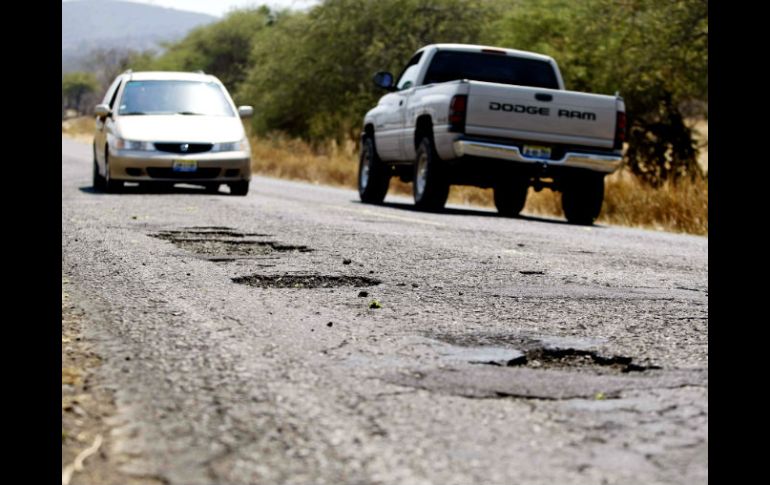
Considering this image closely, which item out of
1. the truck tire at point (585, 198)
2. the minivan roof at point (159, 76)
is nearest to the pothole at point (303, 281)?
the truck tire at point (585, 198)

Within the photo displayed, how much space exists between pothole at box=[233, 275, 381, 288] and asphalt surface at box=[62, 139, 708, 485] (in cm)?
3

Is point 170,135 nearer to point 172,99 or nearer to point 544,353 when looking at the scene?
point 172,99

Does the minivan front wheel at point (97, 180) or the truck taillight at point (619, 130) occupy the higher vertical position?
the truck taillight at point (619, 130)

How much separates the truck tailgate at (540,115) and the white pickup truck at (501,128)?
0.01 m

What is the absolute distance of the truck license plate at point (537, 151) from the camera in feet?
43.2

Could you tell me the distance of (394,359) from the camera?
168 inches

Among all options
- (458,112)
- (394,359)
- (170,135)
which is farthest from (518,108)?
(394,359)

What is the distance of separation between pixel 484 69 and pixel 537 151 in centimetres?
166

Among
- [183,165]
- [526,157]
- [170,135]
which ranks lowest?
[183,165]

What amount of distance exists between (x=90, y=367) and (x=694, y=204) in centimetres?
1136

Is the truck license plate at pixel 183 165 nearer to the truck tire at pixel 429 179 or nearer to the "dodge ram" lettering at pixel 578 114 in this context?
the truck tire at pixel 429 179

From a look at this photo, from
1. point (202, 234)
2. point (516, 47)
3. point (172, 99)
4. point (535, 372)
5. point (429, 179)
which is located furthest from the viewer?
point (516, 47)

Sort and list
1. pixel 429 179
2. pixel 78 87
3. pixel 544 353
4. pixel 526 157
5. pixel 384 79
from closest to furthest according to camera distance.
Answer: pixel 544 353 → pixel 526 157 → pixel 429 179 → pixel 384 79 → pixel 78 87

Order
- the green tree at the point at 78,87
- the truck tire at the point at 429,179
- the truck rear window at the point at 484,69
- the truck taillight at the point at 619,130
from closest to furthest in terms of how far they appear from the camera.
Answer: the truck taillight at the point at 619,130 < the truck tire at the point at 429,179 < the truck rear window at the point at 484,69 < the green tree at the point at 78,87
